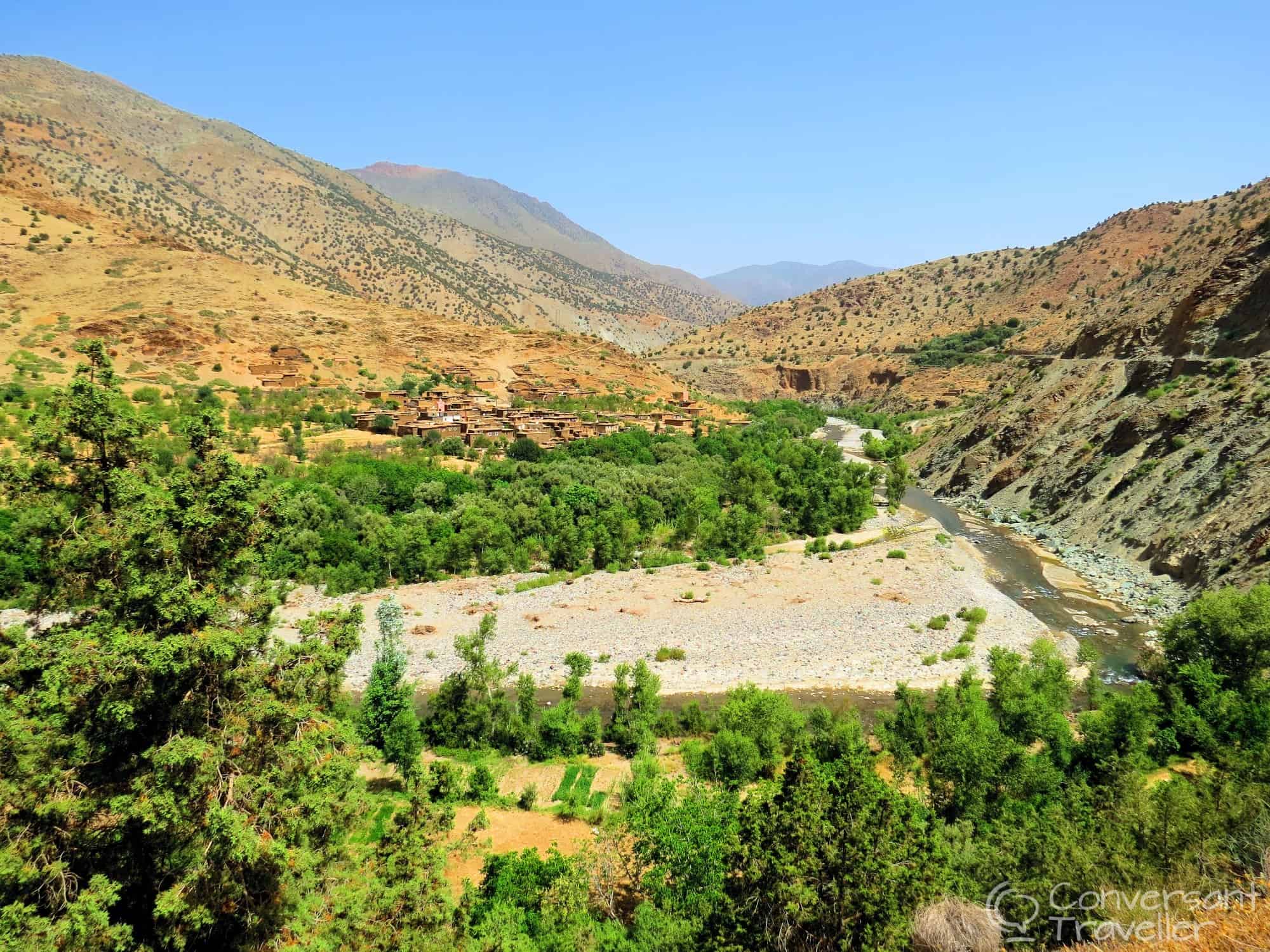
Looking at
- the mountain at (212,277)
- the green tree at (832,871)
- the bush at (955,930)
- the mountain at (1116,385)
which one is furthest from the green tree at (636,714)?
the mountain at (212,277)

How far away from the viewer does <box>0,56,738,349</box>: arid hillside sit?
98.8m

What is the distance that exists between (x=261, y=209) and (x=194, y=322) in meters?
83.4

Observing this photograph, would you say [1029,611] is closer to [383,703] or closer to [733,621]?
[733,621]

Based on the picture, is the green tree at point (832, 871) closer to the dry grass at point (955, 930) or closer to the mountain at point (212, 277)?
the dry grass at point (955, 930)

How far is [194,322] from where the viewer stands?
63500 mm

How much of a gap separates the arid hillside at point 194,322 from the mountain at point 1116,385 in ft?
143

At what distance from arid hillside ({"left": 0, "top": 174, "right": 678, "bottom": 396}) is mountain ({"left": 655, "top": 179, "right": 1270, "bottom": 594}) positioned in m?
43.7

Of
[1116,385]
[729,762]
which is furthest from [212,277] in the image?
[1116,385]

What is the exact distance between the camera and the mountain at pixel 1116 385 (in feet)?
117

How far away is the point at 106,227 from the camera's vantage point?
253ft

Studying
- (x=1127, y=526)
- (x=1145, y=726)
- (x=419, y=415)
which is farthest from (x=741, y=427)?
(x=1145, y=726)

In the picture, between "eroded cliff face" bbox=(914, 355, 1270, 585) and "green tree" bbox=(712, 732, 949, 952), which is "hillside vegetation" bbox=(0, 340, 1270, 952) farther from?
"eroded cliff face" bbox=(914, 355, 1270, 585)

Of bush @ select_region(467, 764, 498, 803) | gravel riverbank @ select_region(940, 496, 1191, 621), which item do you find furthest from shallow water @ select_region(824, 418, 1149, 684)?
bush @ select_region(467, 764, 498, 803)

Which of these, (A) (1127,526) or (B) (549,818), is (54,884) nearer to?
(B) (549,818)
